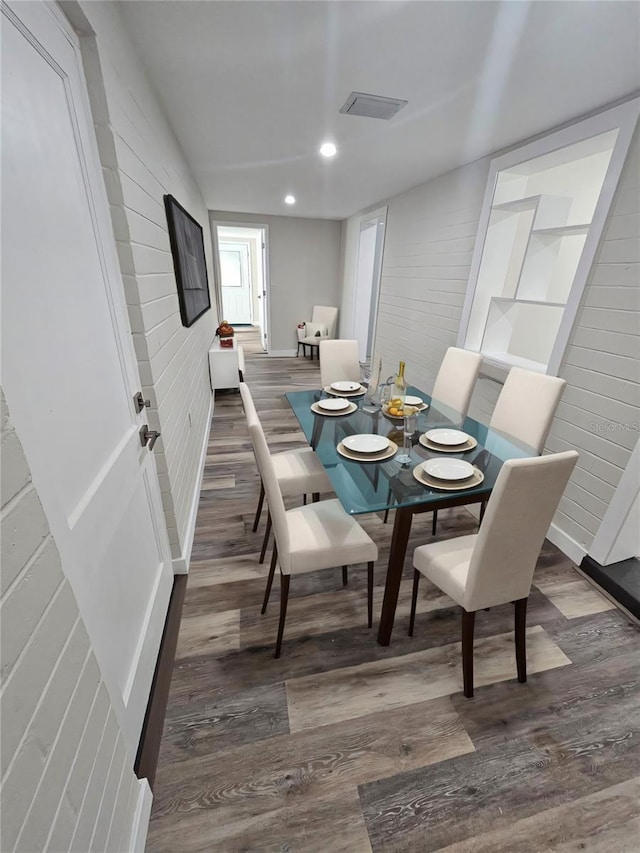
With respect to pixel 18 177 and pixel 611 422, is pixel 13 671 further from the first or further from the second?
pixel 611 422

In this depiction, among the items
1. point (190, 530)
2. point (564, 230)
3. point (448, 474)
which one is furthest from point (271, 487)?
point (564, 230)

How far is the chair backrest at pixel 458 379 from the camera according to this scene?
2348mm

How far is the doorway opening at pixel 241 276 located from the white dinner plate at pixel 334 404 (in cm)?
644

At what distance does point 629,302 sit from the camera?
1715mm

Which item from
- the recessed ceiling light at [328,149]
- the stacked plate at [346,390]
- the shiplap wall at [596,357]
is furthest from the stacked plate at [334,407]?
the recessed ceiling light at [328,149]

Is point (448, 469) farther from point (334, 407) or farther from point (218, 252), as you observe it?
point (218, 252)

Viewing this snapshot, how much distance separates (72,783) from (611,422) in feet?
7.82

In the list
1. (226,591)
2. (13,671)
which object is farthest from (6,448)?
(226,591)

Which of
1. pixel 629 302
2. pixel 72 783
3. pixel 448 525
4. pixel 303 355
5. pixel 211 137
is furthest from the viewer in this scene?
pixel 303 355

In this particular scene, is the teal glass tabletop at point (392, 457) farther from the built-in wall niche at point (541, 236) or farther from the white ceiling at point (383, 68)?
the white ceiling at point (383, 68)

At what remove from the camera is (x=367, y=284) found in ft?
17.9

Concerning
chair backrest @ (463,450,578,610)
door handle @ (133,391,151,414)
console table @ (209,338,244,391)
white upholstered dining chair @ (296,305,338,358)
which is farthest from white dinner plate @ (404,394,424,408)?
white upholstered dining chair @ (296,305,338,358)

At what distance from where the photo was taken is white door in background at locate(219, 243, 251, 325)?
28.9 ft

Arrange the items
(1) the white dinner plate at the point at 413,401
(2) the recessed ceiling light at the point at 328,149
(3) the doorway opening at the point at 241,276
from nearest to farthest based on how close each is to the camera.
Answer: (1) the white dinner plate at the point at 413,401 → (2) the recessed ceiling light at the point at 328,149 → (3) the doorway opening at the point at 241,276
